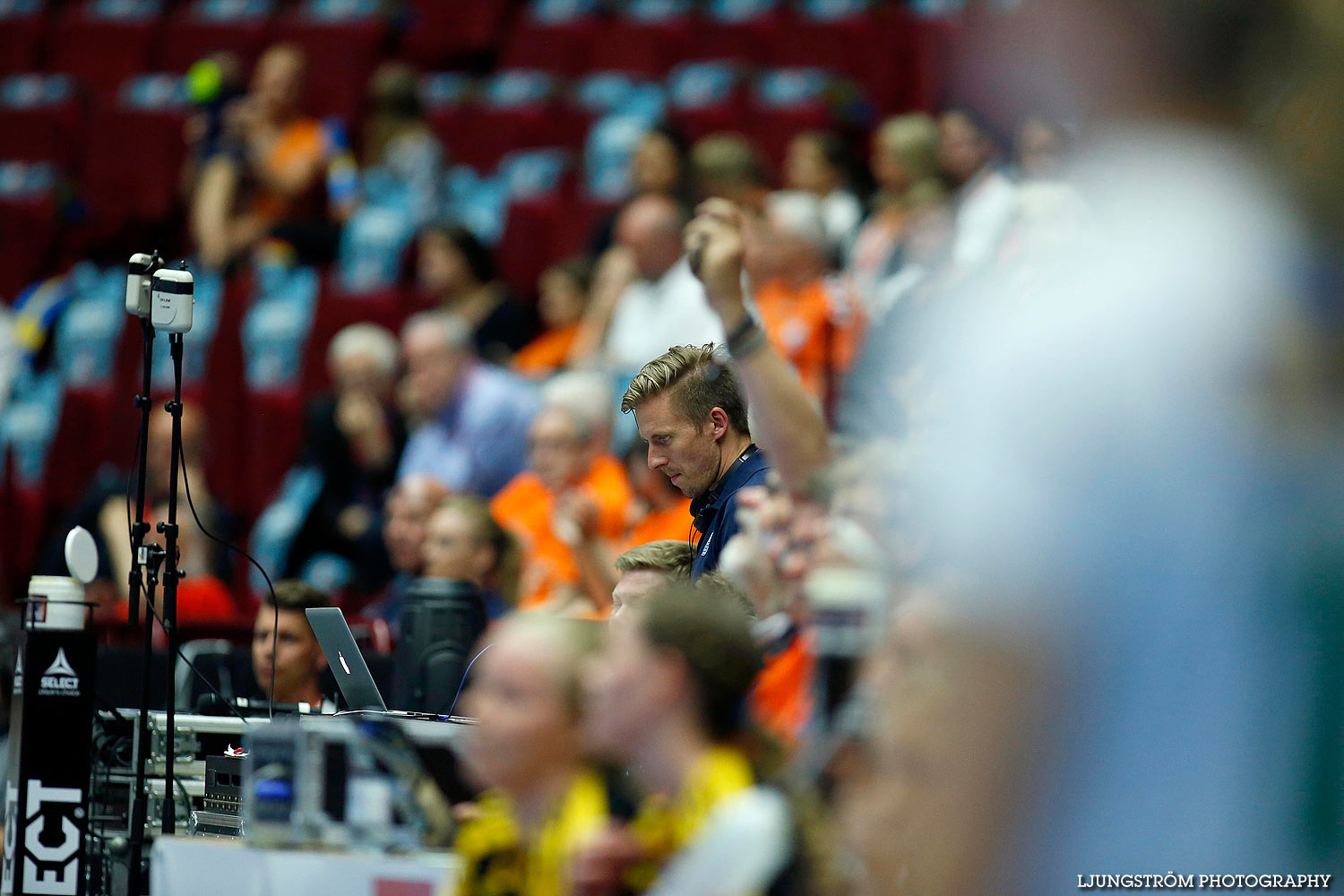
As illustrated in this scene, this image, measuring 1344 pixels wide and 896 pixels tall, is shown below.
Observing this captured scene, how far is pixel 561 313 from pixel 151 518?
2.11m

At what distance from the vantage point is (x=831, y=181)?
7176 millimetres

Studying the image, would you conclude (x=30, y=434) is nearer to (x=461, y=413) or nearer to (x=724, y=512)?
(x=461, y=413)

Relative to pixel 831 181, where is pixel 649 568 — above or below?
below

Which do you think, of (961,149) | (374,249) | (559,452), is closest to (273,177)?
(374,249)

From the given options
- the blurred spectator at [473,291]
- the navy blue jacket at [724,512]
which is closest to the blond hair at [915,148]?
the blurred spectator at [473,291]

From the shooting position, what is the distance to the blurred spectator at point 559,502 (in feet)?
18.7

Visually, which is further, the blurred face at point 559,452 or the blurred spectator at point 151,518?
the blurred spectator at point 151,518

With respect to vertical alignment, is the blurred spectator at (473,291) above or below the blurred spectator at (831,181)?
below

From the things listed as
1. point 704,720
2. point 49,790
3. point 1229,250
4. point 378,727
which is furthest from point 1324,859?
point 49,790

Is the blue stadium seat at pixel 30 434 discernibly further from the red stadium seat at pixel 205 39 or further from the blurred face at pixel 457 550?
the blurred face at pixel 457 550

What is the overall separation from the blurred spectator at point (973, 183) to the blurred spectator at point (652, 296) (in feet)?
3.67

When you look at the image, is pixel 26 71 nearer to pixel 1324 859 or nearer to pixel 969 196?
pixel 969 196

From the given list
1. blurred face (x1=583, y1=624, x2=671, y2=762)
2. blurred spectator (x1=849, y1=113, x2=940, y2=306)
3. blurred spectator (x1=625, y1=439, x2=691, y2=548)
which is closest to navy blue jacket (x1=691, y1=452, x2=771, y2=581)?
blurred spectator (x1=625, y1=439, x2=691, y2=548)

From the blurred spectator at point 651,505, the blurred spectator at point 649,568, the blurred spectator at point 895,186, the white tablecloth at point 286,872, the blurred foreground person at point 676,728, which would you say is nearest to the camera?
the blurred foreground person at point 676,728
